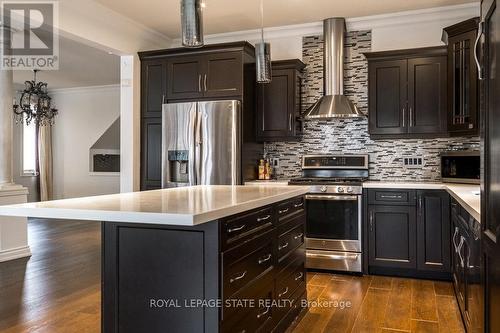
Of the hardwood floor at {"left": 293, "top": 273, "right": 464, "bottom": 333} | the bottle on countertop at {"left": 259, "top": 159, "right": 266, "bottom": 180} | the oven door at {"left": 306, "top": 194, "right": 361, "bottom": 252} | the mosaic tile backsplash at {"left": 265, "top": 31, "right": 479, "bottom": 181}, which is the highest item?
the mosaic tile backsplash at {"left": 265, "top": 31, "right": 479, "bottom": 181}

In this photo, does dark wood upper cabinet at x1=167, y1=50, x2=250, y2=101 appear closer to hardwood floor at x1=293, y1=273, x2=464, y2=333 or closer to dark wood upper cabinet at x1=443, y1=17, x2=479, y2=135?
dark wood upper cabinet at x1=443, y1=17, x2=479, y2=135

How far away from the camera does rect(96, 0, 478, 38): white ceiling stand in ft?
13.6

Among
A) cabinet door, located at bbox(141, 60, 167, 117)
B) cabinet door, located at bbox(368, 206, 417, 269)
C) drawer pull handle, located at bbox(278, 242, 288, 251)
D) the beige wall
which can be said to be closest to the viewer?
drawer pull handle, located at bbox(278, 242, 288, 251)

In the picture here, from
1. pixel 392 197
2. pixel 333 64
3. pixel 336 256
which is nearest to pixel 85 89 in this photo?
pixel 333 64

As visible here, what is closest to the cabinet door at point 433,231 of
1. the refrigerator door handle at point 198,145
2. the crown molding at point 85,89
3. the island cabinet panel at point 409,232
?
the island cabinet panel at point 409,232

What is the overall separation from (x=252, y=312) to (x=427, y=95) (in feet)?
10.1

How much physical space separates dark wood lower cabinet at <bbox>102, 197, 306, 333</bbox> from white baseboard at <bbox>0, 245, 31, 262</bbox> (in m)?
3.37

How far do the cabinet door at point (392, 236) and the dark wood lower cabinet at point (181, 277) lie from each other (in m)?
2.22

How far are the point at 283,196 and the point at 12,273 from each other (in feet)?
10.2

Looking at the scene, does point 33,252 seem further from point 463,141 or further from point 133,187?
point 463,141

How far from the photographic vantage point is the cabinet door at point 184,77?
15.1 ft

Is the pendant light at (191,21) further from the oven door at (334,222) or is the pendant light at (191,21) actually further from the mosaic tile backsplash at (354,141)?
the mosaic tile backsplash at (354,141)

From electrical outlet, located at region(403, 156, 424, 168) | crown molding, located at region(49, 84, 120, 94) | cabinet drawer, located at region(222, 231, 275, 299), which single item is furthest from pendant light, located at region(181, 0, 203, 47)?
crown molding, located at region(49, 84, 120, 94)

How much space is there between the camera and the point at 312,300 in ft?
11.1
